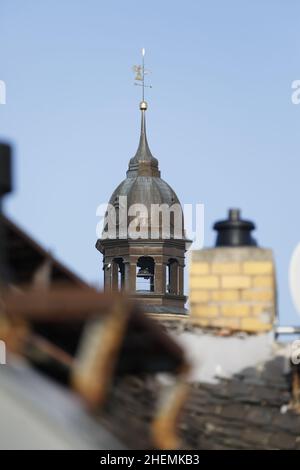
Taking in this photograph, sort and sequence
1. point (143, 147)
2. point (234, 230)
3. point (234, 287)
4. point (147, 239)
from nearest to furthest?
point (234, 287)
point (234, 230)
point (147, 239)
point (143, 147)

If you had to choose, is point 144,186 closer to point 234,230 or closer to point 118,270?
point 118,270

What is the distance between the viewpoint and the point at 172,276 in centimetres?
6531

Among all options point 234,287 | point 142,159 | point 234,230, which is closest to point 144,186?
point 142,159

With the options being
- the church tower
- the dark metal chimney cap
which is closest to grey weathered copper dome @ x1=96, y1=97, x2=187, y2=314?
the church tower

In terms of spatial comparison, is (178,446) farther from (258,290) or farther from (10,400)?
(258,290)

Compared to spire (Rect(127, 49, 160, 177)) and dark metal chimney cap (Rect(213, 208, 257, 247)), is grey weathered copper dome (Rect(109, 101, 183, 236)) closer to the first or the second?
spire (Rect(127, 49, 160, 177))

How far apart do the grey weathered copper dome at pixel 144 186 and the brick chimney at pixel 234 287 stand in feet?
167

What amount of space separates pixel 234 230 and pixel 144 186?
2029 inches

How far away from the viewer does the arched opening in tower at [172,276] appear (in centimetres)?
6397

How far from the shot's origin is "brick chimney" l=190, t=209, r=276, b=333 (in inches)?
545

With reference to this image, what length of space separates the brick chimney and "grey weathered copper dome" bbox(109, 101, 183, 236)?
50.9 meters

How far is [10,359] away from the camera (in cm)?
657

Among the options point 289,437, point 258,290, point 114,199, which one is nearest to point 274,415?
point 289,437

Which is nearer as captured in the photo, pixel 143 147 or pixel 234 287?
pixel 234 287
